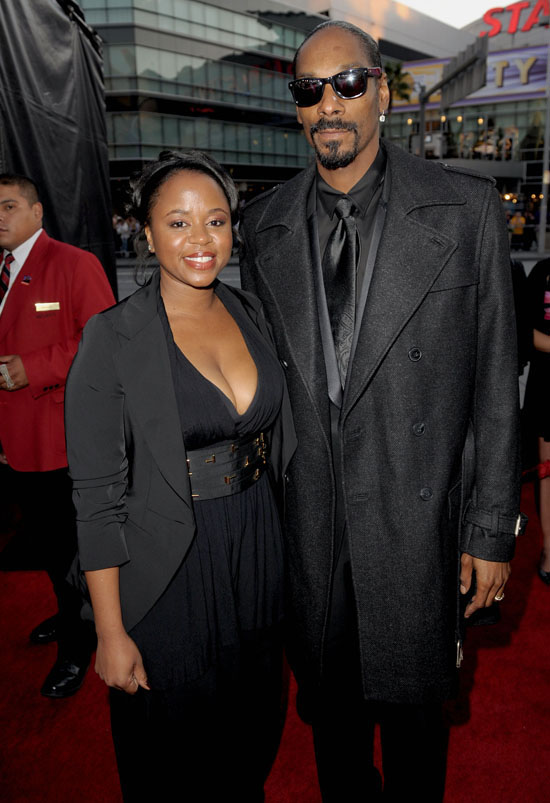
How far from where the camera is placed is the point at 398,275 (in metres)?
1.94

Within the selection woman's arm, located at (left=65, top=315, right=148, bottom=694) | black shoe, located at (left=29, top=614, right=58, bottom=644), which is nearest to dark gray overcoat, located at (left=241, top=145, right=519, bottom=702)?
woman's arm, located at (left=65, top=315, right=148, bottom=694)

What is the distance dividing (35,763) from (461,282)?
2.83 m

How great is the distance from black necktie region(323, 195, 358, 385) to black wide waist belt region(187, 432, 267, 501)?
1.42 feet

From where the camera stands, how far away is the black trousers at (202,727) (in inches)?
78.8

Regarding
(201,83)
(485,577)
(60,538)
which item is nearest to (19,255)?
(60,538)

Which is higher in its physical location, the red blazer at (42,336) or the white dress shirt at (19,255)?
the white dress shirt at (19,255)

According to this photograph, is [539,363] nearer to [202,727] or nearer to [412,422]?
[412,422]

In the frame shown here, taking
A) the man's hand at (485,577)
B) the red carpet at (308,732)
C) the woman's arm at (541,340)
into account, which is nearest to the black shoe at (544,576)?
the red carpet at (308,732)

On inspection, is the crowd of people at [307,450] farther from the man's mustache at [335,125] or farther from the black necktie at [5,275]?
the black necktie at [5,275]

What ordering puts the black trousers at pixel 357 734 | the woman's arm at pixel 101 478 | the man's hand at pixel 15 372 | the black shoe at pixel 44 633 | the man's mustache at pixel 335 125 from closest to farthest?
the woman's arm at pixel 101 478, the man's mustache at pixel 335 125, the black trousers at pixel 357 734, the man's hand at pixel 15 372, the black shoe at pixel 44 633

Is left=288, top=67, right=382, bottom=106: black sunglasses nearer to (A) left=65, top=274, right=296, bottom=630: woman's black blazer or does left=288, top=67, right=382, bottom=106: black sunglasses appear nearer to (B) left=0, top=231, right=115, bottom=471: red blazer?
(A) left=65, top=274, right=296, bottom=630: woman's black blazer

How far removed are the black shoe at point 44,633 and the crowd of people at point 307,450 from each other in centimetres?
176

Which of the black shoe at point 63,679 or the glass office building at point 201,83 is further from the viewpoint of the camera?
the glass office building at point 201,83

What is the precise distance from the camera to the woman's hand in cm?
188
